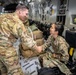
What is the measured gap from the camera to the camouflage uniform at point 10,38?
2266 mm

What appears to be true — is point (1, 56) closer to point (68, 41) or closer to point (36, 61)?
point (36, 61)

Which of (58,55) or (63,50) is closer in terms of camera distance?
(63,50)

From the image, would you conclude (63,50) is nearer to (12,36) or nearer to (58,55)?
(58,55)

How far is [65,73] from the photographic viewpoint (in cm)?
274

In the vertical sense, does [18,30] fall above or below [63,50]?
above

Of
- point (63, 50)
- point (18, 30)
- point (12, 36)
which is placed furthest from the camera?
point (63, 50)

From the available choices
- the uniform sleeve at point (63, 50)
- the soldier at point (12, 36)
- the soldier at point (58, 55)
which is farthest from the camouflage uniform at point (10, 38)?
the uniform sleeve at point (63, 50)

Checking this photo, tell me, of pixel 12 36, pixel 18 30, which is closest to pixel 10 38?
pixel 12 36

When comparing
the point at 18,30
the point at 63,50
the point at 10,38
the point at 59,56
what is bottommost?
the point at 59,56

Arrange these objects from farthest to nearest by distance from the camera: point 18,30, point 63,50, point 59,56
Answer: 1. point 59,56
2. point 63,50
3. point 18,30

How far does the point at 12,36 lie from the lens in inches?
94.4

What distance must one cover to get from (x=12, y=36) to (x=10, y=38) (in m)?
0.04

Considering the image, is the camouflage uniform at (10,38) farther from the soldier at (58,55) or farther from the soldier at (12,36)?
the soldier at (58,55)

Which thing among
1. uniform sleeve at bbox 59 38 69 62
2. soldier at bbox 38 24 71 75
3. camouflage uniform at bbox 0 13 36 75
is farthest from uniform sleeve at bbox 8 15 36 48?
uniform sleeve at bbox 59 38 69 62
